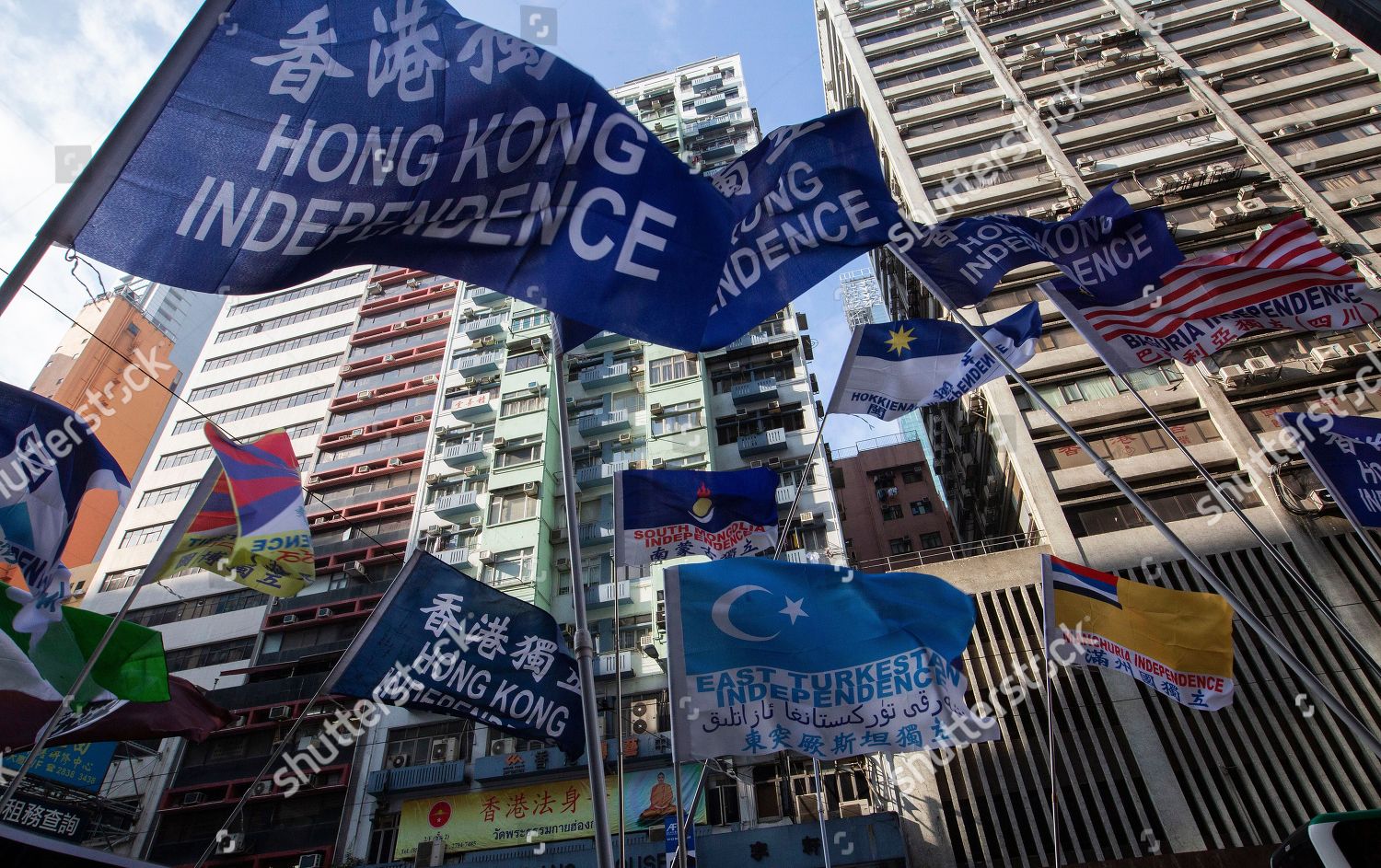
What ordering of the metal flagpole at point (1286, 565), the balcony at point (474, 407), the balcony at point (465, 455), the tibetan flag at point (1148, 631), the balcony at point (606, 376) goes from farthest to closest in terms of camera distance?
1. the balcony at point (606, 376)
2. the balcony at point (474, 407)
3. the balcony at point (465, 455)
4. the tibetan flag at point (1148, 631)
5. the metal flagpole at point (1286, 565)

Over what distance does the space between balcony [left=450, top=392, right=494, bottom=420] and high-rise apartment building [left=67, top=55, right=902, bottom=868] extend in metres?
0.14

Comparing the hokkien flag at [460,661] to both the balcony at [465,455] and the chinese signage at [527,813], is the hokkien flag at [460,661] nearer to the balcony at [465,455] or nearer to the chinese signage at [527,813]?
the chinese signage at [527,813]

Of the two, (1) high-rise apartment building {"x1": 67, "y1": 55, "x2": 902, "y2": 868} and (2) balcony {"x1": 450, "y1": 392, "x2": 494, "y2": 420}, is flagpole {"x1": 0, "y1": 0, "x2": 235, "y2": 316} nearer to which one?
(1) high-rise apartment building {"x1": 67, "y1": 55, "x2": 902, "y2": 868}

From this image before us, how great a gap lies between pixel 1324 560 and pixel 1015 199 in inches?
759

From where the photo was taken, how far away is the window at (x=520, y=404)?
3709cm

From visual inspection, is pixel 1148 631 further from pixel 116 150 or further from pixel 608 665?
pixel 608 665

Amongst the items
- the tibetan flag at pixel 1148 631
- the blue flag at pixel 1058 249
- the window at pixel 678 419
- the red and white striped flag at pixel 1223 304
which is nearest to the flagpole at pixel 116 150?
the blue flag at pixel 1058 249

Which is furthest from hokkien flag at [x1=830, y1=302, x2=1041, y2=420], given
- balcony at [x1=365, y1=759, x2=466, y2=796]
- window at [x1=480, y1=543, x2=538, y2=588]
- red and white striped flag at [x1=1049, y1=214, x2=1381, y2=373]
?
window at [x1=480, y1=543, x2=538, y2=588]

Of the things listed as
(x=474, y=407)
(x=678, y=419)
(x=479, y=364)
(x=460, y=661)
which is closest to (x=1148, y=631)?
(x=460, y=661)

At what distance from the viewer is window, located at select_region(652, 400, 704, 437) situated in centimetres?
3447

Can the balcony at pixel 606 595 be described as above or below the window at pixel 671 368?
below

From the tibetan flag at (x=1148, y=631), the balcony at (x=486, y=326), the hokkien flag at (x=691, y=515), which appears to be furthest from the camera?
the balcony at (x=486, y=326)

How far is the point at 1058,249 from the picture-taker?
1003 centimetres

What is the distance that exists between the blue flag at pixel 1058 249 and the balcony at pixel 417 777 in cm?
2423
